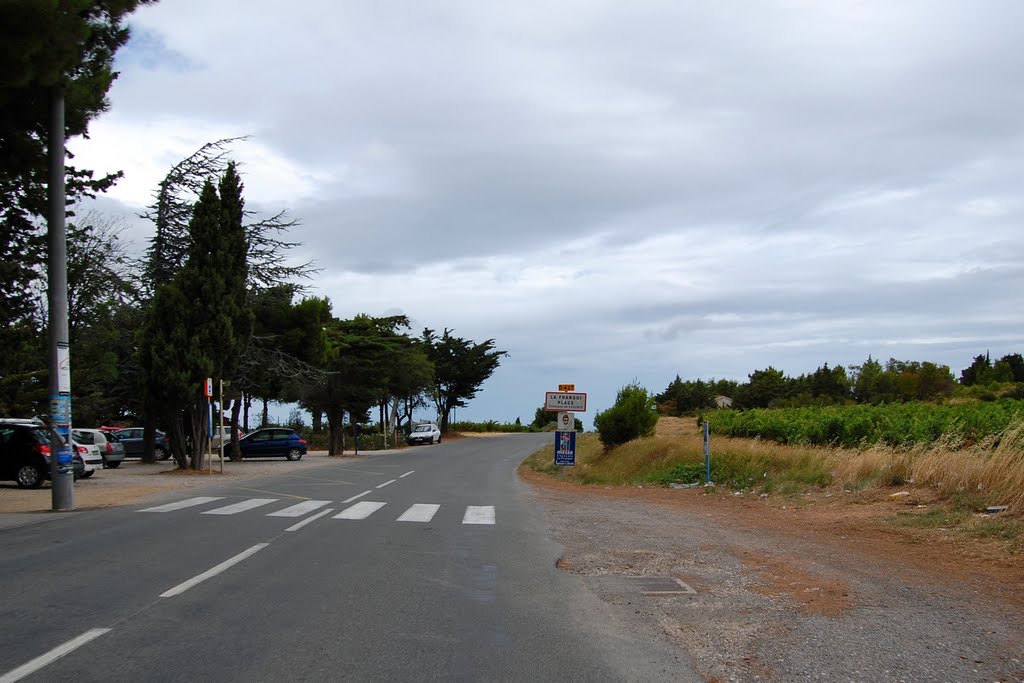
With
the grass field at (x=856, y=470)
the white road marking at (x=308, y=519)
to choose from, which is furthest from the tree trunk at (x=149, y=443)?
the white road marking at (x=308, y=519)

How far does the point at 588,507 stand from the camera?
17.4 meters

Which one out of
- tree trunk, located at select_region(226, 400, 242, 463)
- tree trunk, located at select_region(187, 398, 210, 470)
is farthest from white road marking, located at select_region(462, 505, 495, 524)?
tree trunk, located at select_region(226, 400, 242, 463)

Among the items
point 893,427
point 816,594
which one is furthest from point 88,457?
point 816,594

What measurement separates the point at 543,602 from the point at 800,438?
21205 mm

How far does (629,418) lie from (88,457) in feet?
61.5

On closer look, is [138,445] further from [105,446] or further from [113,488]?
[113,488]

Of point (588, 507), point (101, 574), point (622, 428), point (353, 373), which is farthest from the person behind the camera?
point (353, 373)

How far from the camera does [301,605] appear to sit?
7.40 m

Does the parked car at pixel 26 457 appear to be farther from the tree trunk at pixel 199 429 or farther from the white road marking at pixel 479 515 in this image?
the white road marking at pixel 479 515

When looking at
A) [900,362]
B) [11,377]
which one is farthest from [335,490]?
[900,362]

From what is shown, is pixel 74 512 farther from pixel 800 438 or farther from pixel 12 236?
pixel 800 438

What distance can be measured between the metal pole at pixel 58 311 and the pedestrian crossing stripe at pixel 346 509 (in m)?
1.75

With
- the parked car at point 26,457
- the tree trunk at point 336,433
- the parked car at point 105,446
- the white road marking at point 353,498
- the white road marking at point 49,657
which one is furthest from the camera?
the tree trunk at point 336,433

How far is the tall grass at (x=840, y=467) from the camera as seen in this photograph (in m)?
13.2
